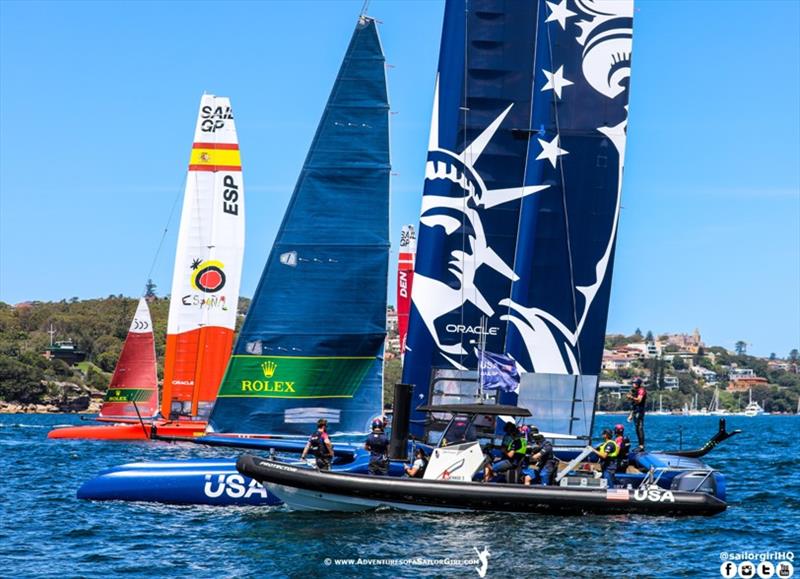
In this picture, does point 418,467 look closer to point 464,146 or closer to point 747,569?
point 747,569

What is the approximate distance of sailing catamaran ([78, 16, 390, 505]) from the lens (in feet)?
99.1

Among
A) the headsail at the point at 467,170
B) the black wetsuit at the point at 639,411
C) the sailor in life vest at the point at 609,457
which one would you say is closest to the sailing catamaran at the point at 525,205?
the headsail at the point at 467,170

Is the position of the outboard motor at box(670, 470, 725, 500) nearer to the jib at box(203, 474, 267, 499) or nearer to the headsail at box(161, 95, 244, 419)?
the jib at box(203, 474, 267, 499)

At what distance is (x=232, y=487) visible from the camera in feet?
82.6

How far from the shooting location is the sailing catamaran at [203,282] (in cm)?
4800

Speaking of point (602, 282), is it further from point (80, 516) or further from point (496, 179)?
point (80, 516)

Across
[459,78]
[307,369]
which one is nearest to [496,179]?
[459,78]

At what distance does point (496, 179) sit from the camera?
28391mm

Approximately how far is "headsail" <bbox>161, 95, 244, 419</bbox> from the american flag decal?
26598mm

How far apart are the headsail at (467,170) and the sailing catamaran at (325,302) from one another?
269cm

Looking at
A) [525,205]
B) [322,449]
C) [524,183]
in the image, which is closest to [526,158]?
[524,183]

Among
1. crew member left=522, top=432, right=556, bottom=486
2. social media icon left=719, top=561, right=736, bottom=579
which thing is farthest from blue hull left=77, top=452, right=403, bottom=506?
social media icon left=719, top=561, right=736, bottom=579

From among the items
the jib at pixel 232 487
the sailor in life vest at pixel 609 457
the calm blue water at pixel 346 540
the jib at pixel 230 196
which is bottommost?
the calm blue water at pixel 346 540

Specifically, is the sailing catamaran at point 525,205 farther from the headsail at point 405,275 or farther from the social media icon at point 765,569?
the headsail at point 405,275
